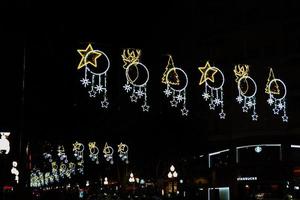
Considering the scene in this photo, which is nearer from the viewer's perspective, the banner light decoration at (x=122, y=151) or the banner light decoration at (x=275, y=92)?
the banner light decoration at (x=275, y=92)

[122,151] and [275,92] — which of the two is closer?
[275,92]

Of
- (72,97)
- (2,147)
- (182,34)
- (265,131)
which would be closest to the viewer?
(2,147)

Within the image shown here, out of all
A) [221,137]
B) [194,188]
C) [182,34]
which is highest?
[182,34]

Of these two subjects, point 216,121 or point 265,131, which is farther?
point 216,121

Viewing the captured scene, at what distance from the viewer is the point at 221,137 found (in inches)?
1454

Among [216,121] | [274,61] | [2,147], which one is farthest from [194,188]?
[2,147]

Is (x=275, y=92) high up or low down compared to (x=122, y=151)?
up

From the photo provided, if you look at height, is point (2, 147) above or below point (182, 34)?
below

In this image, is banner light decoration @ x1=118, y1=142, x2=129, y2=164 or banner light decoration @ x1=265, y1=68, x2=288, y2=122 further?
banner light decoration @ x1=118, y1=142, x2=129, y2=164

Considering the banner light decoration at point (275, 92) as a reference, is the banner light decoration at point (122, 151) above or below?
below

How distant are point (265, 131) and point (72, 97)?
12790 millimetres

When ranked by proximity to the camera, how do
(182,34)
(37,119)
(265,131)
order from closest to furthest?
(265,131) < (37,119) < (182,34)

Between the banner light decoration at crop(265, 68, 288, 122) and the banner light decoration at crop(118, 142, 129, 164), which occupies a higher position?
the banner light decoration at crop(265, 68, 288, 122)

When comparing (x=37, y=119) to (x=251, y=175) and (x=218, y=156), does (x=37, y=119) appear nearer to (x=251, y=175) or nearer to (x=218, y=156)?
(x=218, y=156)
